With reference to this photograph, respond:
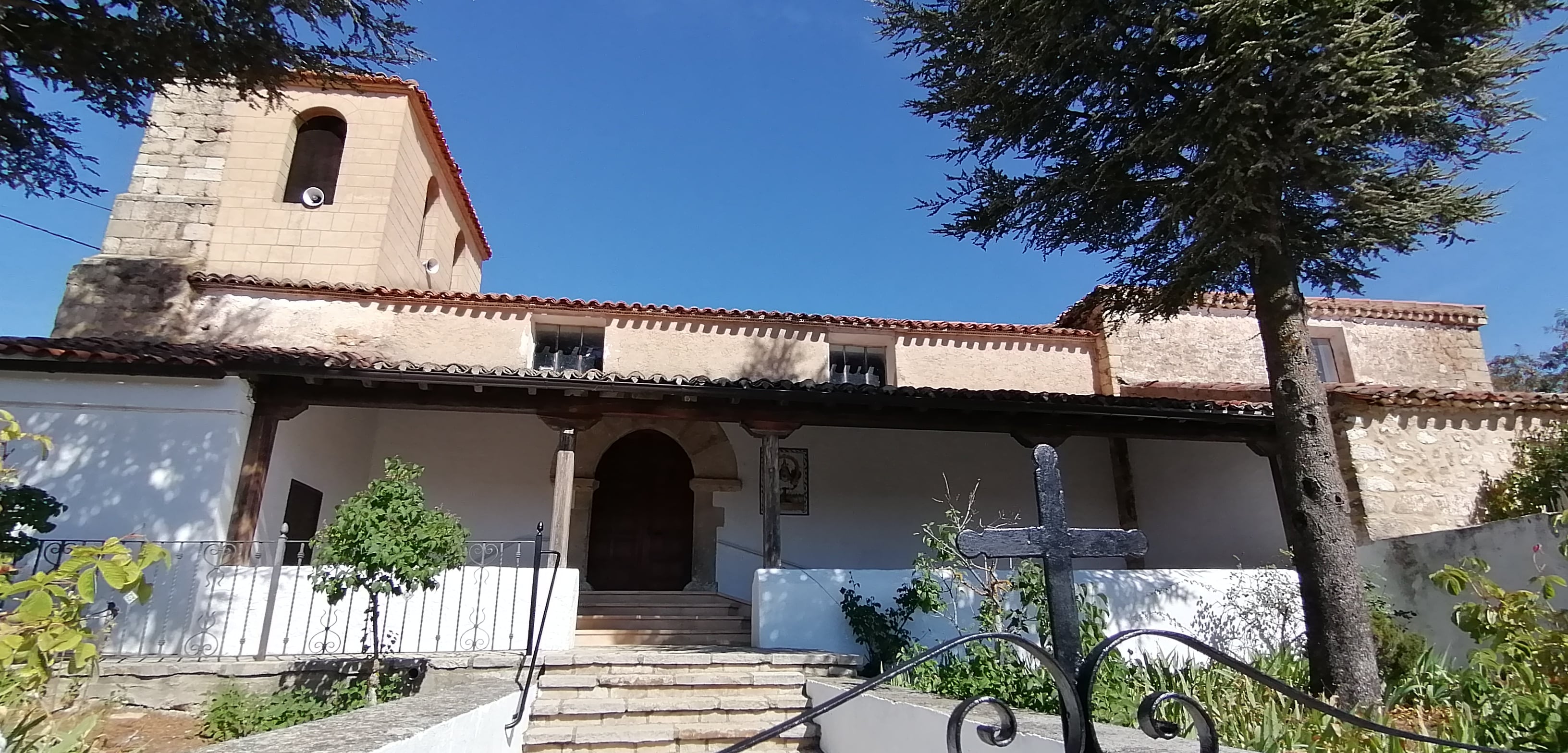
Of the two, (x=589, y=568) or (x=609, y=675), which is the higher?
(x=589, y=568)

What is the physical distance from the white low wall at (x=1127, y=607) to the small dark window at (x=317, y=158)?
32.1 feet

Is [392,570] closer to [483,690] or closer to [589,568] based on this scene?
[483,690]

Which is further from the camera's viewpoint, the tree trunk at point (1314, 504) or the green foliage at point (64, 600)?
the tree trunk at point (1314, 504)

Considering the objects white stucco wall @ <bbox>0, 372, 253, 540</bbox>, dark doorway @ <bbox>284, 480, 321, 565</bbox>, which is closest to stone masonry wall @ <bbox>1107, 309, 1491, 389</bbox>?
dark doorway @ <bbox>284, 480, 321, 565</bbox>

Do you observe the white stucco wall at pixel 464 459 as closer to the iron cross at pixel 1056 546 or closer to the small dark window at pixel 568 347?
the small dark window at pixel 568 347

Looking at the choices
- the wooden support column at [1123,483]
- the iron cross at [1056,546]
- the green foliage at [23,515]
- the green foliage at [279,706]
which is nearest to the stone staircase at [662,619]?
the green foliage at [279,706]

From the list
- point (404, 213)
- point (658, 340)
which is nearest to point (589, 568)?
point (658, 340)

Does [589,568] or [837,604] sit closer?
[837,604]

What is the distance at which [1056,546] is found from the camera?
2680 mm

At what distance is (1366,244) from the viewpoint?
714cm

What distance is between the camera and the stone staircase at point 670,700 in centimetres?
539

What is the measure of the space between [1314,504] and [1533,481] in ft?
15.8

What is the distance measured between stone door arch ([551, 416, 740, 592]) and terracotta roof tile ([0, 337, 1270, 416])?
1.88 m

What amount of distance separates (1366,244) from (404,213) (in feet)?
42.5
